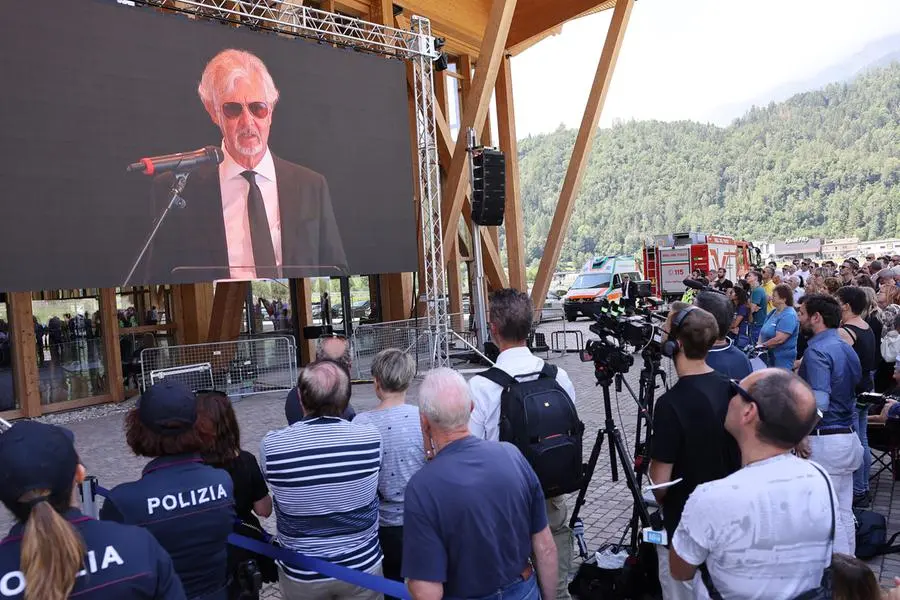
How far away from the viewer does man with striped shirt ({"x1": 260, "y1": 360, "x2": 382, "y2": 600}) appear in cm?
274

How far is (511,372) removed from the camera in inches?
124

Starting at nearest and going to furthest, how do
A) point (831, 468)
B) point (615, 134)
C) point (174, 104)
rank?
point (831, 468)
point (174, 104)
point (615, 134)

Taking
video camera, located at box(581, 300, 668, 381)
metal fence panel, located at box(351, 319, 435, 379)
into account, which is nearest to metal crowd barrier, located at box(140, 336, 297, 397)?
metal fence panel, located at box(351, 319, 435, 379)

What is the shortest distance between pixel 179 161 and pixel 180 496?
8.43 m

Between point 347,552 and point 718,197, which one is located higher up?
point 718,197

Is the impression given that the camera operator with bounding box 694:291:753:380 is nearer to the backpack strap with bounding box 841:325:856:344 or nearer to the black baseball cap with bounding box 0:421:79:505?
the backpack strap with bounding box 841:325:856:344

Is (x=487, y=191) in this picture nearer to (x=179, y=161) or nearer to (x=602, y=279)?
(x=179, y=161)

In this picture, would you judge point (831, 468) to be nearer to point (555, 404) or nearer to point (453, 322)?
point (555, 404)

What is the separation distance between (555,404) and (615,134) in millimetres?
159096

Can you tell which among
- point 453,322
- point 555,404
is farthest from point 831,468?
point 453,322

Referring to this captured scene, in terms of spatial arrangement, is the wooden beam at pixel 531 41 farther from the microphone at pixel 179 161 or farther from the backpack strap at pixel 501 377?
the backpack strap at pixel 501 377

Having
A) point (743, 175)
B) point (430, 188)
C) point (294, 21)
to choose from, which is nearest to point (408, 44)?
point (294, 21)

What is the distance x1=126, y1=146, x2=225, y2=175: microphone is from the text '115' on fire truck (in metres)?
18.2

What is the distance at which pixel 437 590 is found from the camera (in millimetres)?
2041
